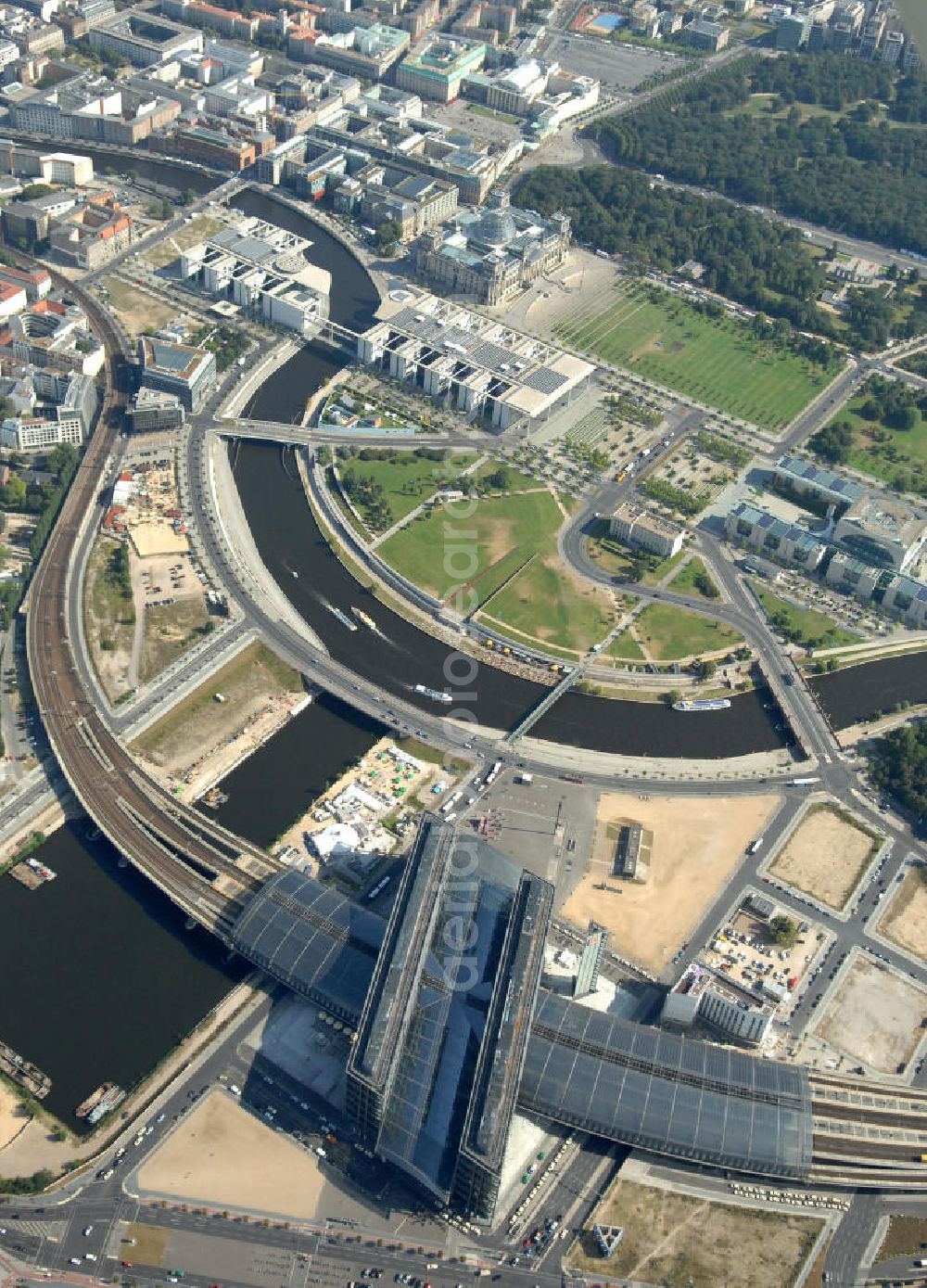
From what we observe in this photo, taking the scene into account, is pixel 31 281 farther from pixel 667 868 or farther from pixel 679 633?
pixel 667 868

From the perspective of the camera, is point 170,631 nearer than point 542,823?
No

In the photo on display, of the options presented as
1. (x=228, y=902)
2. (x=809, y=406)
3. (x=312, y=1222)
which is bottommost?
(x=312, y=1222)

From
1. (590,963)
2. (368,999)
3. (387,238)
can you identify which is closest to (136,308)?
(387,238)

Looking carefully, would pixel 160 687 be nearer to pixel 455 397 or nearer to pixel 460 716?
pixel 460 716

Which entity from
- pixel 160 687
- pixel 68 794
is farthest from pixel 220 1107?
pixel 160 687

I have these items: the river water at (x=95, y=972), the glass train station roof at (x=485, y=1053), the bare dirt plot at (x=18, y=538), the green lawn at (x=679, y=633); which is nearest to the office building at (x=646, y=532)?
the green lawn at (x=679, y=633)

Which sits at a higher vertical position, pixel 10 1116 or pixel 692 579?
pixel 692 579

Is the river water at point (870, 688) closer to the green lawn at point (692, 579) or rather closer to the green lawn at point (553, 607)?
the green lawn at point (692, 579)
